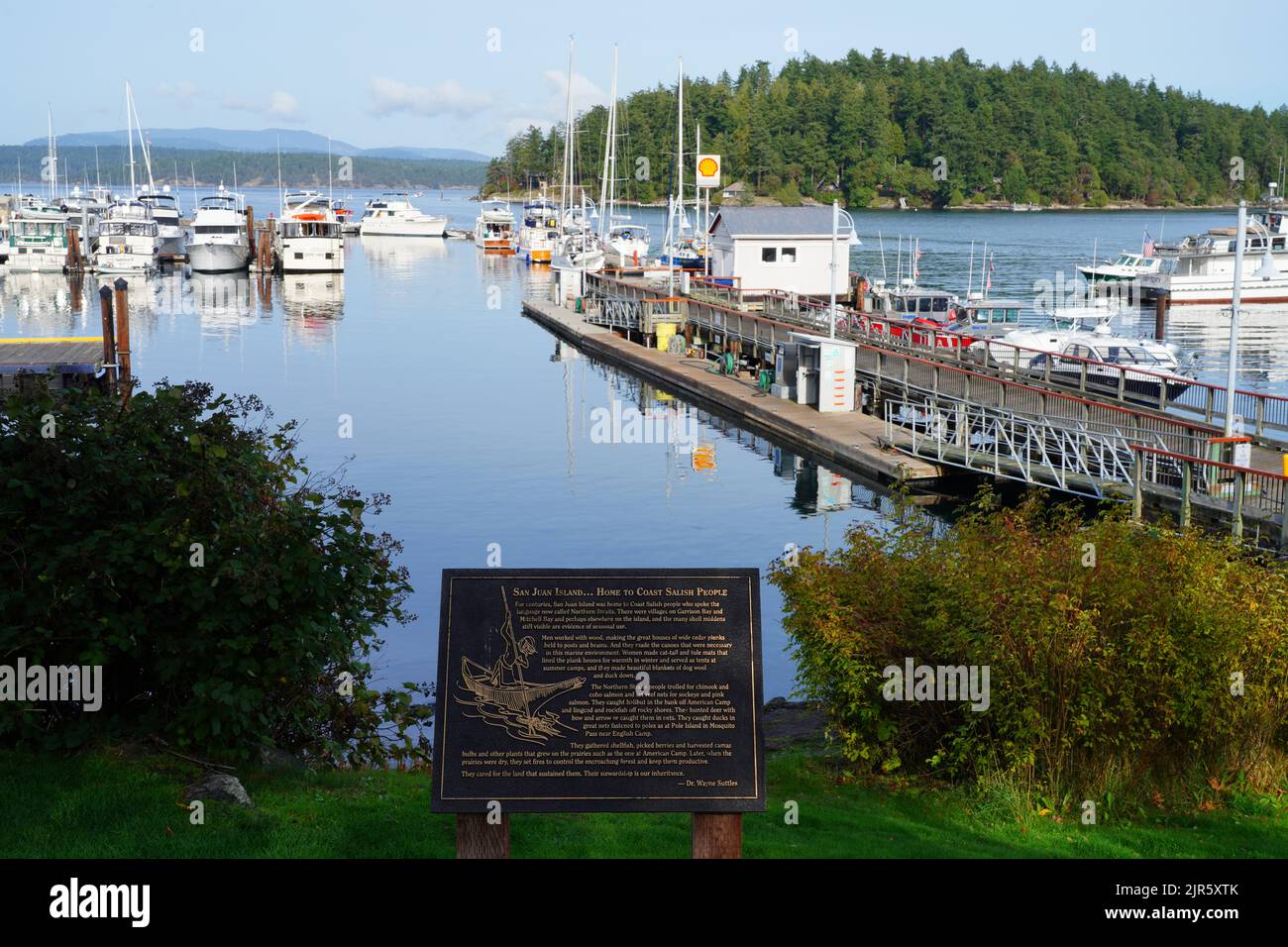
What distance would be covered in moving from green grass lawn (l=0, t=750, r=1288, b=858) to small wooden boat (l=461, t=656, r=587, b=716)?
1807 mm

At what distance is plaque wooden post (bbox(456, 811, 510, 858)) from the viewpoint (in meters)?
8.48

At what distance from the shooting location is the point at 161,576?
37.4 feet

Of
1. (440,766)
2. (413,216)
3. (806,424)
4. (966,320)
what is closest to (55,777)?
(440,766)

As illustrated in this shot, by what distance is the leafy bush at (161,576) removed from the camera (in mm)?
11102

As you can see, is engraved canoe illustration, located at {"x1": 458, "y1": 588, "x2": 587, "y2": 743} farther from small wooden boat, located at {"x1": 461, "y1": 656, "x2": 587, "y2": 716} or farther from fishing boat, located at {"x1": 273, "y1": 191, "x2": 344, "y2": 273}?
fishing boat, located at {"x1": 273, "y1": 191, "x2": 344, "y2": 273}

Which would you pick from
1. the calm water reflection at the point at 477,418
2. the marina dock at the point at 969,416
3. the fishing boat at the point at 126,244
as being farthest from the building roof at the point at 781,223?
the fishing boat at the point at 126,244

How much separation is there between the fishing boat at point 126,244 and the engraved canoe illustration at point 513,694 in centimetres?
10912

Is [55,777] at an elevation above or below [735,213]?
below

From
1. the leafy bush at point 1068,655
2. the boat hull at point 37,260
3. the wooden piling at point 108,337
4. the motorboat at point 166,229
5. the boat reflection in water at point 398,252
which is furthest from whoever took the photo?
the boat reflection in water at point 398,252

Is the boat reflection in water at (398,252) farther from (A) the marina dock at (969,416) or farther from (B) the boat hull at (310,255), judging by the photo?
(A) the marina dock at (969,416)

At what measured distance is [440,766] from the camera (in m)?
8.30

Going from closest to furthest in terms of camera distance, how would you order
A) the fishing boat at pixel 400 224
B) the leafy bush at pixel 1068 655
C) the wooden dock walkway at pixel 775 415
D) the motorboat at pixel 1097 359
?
the leafy bush at pixel 1068 655 < the wooden dock walkway at pixel 775 415 < the motorboat at pixel 1097 359 < the fishing boat at pixel 400 224
